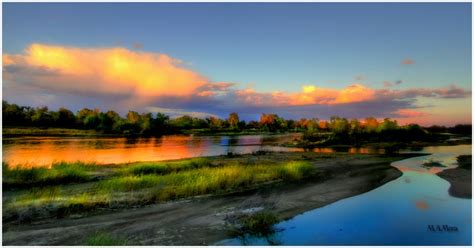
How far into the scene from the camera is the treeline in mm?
25125

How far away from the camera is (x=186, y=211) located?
1228cm

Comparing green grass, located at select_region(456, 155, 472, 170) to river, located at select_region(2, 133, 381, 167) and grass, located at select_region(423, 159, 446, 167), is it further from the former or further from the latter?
river, located at select_region(2, 133, 381, 167)

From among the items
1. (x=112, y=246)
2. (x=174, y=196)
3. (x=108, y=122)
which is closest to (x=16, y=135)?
(x=108, y=122)

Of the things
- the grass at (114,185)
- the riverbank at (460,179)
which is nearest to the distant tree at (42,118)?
the grass at (114,185)

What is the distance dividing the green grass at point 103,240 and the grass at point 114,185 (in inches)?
93.6

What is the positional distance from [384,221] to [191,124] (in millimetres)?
21776

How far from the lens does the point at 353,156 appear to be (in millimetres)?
27141

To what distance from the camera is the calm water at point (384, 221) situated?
1048 cm

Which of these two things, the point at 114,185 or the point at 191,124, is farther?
the point at 191,124

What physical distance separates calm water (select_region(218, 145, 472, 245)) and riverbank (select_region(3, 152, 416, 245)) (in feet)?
2.68

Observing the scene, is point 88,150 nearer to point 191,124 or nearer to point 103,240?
point 191,124

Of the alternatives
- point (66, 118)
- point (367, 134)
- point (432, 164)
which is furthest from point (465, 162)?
point (66, 118)

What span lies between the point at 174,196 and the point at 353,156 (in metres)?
17.3

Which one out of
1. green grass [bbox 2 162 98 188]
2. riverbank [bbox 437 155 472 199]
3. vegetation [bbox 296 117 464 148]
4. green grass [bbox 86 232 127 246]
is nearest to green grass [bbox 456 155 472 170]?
riverbank [bbox 437 155 472 199]
